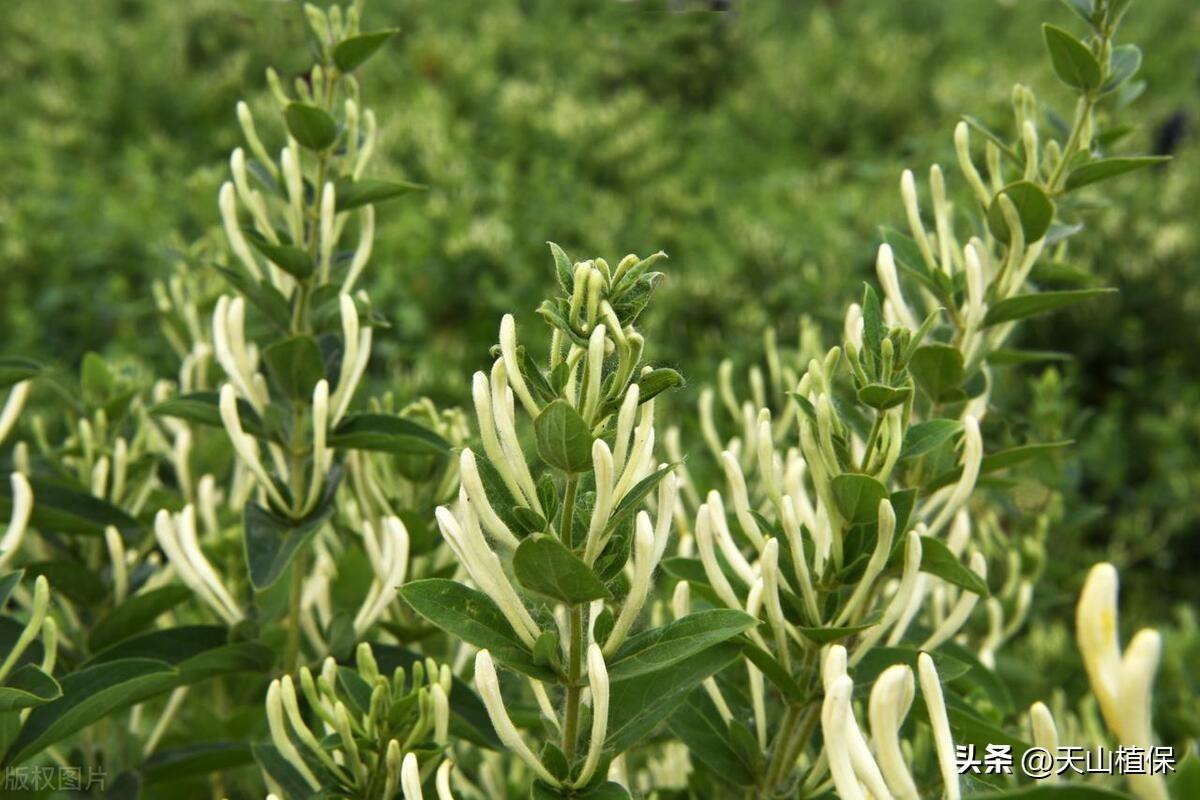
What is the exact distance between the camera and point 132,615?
1146 millimetres

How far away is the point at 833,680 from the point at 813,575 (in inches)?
10.9

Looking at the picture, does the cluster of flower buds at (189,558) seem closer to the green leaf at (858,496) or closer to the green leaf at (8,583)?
the green leaf at (8,583)

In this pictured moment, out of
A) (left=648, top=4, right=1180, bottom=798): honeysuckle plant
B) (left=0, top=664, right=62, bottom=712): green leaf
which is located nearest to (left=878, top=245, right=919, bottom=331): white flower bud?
(left=648, top=4, right=1180, bottom=798): honeysuckle plant

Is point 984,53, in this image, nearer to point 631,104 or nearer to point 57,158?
point 631,104

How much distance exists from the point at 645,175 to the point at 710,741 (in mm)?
3474

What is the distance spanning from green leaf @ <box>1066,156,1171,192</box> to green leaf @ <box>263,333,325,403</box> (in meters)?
0.70

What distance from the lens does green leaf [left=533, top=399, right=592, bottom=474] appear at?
70 cm

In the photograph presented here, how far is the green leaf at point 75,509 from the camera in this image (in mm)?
1132

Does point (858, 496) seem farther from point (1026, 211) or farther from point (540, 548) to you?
point (1026, 211)

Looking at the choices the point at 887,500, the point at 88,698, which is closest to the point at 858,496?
the point at 887,500

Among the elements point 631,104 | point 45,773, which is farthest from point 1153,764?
point 631,104

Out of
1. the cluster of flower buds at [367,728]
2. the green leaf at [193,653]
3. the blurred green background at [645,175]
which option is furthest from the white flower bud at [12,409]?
the blurred green background at [645,175]

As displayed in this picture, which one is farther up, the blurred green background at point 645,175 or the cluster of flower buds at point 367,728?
the blurred green background at point 645,175

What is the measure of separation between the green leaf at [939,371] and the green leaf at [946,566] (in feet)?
0.61
